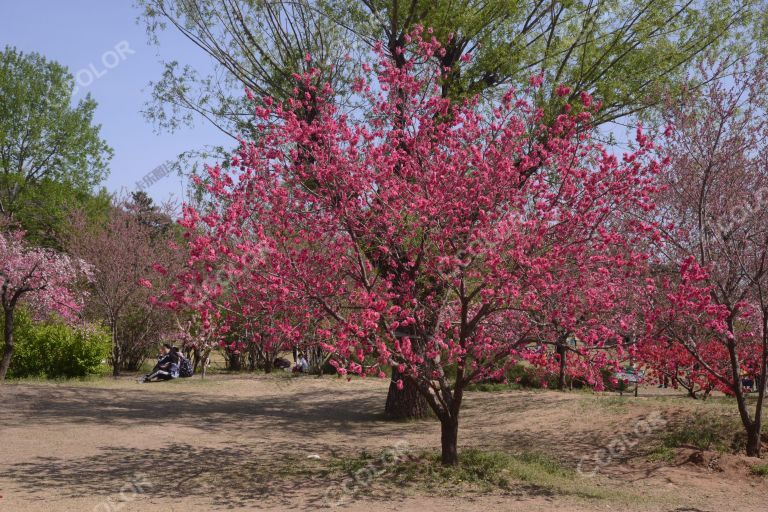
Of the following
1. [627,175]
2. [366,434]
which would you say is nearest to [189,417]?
[366,434]

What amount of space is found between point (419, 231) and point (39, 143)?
32542mm

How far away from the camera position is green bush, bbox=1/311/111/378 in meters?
17.8

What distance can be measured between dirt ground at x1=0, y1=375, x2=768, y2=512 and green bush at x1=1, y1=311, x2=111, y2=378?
211cm

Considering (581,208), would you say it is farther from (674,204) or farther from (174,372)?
(174,372)

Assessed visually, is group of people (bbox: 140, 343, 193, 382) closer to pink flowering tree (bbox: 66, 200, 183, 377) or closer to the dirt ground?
pink flowering tree (bbox: 66, 200, 183, 377)

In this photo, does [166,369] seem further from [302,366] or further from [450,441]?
[450,441]

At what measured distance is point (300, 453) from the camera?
9.74m

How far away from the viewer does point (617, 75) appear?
42.7 ft

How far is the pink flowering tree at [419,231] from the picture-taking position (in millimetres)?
7367

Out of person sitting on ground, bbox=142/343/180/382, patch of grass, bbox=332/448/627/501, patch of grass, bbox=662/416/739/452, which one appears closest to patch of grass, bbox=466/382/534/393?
patch of grass, bbox=662/416/739/452

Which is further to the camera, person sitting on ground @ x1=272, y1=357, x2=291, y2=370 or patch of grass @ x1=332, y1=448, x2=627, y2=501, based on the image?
person sitting on ground @ x1=272, y1=357, x2=291, y2=370

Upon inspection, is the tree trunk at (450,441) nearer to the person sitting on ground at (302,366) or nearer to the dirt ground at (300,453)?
the dirt ground at (300,453)

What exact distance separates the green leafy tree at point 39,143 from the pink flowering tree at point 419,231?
28150 millimetres

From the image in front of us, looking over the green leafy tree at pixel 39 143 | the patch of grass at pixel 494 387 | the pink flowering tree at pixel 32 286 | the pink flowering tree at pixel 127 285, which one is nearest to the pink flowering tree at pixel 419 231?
the patch of grass at pixel 494 387
